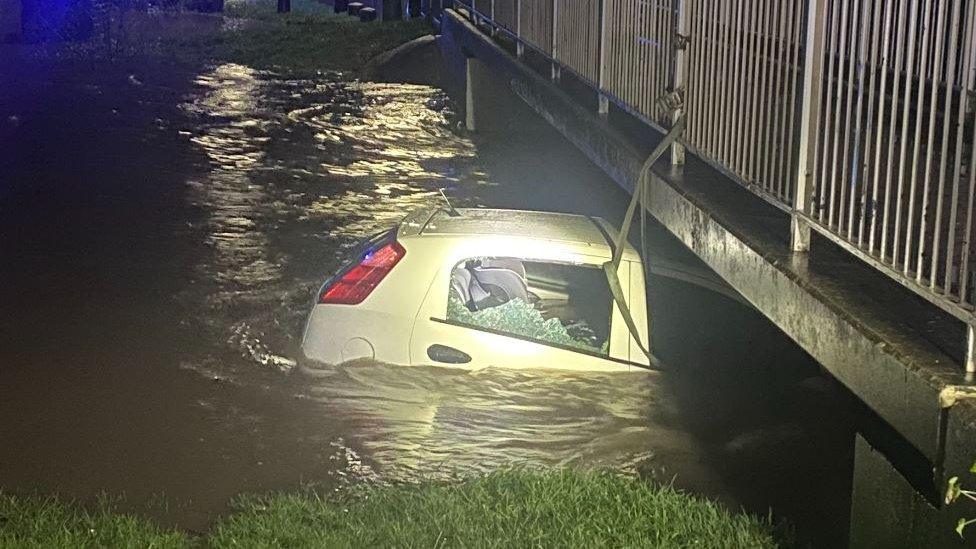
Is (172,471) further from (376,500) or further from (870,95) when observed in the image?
(870,95)

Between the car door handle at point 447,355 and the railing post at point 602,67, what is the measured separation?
329cm

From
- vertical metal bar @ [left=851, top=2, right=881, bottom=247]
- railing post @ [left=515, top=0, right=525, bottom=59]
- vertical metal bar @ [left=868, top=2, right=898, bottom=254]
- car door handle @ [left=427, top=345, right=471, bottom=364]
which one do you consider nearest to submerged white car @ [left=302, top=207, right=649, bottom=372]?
car door handle @ [left=427, top=345, right=471, bottom=364]

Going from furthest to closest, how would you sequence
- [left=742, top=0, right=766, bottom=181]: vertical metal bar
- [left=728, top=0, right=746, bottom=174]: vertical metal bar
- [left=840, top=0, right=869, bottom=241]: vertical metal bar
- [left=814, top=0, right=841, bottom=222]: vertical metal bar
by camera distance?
[left=728, top=0, right=746, bottom=174]: vertical metal bar, [left=742, top=0, right=766, bottom=181]: vertical metal bar, [left=814, top=0, right=841, bottom=222]: vertical metal bar, [left=840, top=0, right=869, bottom=241]: vertical metal bar

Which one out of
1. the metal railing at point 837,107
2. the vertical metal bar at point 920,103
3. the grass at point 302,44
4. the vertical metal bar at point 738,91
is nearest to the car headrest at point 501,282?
the metal railing at point 837,107

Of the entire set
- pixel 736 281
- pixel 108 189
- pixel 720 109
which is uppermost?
pixel 720 109

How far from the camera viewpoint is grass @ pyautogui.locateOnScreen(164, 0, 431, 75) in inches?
1139

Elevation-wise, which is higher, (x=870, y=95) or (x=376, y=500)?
(x=870, y=95)

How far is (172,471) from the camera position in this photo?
6906mm

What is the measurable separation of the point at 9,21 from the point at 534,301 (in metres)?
25.4

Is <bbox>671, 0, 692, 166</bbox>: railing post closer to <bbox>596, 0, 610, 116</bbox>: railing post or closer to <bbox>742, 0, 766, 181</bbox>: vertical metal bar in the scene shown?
<bbox>742, 0, 766, 181</bbox>: vertical metal bar

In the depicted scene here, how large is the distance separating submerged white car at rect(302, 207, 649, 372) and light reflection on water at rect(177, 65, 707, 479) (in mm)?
123

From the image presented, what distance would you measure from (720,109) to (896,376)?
2912 mm

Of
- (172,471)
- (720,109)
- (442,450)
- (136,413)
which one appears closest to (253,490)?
(172,471)

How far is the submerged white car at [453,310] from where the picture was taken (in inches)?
299
